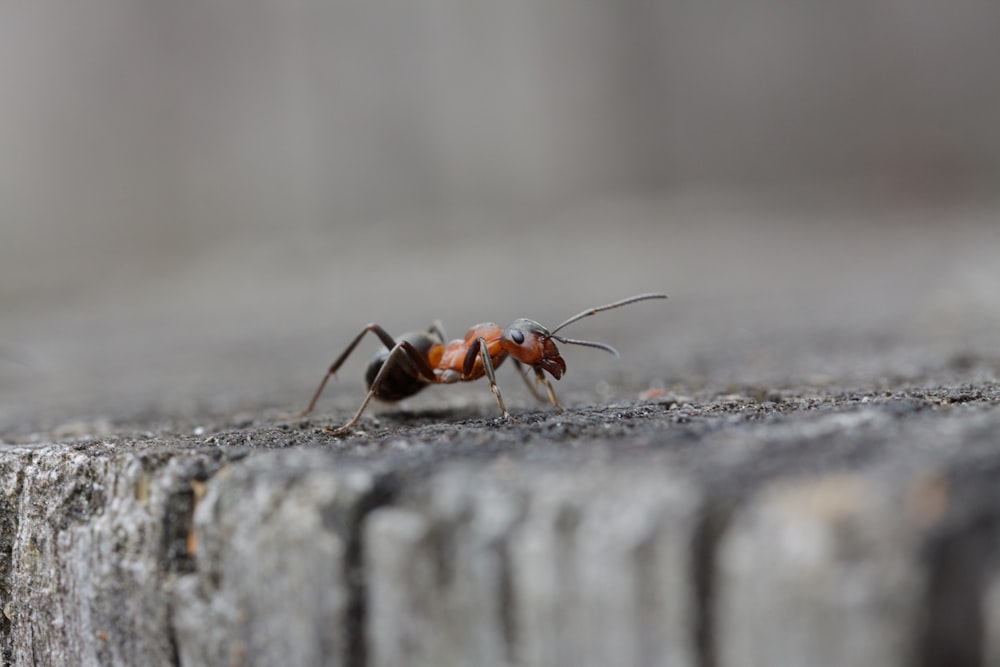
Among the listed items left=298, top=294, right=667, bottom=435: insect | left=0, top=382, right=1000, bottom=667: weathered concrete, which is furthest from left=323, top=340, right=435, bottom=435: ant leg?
left=0, top=382, right=1000, bottom=667: weathered concrete

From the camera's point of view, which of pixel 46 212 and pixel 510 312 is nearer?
pixel 510 312

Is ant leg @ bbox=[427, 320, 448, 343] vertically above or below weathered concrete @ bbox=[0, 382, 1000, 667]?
above

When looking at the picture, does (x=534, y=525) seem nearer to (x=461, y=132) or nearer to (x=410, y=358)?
(x=410, y=358)

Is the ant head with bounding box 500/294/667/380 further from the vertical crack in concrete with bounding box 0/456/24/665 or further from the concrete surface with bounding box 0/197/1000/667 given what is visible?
the vertical crack in concrete with bounding box 0/456/24/665

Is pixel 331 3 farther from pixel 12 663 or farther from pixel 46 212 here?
pixel 12 663

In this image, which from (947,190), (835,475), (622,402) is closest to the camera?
(835,475)

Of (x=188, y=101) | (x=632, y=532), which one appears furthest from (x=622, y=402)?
(x=188, y=101)

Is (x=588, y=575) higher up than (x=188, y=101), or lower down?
lower down
